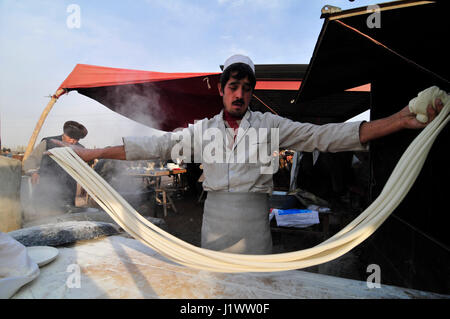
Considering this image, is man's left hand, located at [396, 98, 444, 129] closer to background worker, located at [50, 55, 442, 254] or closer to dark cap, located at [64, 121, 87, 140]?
background worker, located at [50, 55, 442, 254]

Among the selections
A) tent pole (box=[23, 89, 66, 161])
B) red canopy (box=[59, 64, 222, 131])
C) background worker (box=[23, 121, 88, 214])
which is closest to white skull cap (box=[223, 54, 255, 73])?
red canopy (box=[59, 64, 222, 131])

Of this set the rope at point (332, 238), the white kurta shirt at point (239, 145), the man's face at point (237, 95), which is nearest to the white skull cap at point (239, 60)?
the man's face at point (237, 95)

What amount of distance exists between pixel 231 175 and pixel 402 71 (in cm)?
194

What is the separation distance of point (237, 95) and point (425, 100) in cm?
107

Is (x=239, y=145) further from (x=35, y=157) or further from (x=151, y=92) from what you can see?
(x=151, y=92)

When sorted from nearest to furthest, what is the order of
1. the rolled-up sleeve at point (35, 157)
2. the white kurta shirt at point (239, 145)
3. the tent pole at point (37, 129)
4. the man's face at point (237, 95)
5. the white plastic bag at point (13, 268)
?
the white plastic bag at point (13, 268) < the white kurta shirt at point (239, 145) < the man's face at point (237, 95) < the rolled-up sleeve at point (35, 157) < the tent pole at point (37, 129)

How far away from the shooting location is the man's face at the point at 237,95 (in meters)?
1.64

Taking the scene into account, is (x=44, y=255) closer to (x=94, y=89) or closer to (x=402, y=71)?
(x=402, y=71)

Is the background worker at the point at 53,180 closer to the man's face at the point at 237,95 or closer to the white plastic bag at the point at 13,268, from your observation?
the white plastic bag at the point at 13,268

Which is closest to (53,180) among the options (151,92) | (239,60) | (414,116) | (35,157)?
(35,157)

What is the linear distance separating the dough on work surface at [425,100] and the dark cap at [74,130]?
417 cm

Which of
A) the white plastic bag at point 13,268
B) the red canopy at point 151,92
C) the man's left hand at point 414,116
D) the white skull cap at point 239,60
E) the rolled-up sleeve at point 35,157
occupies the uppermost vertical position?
the red canopy at point 151,92

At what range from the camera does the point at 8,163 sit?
255 cm

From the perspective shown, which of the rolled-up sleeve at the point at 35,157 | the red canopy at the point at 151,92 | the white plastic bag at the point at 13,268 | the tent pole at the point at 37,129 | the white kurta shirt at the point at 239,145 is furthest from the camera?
the red canopy at the point at 151,92
